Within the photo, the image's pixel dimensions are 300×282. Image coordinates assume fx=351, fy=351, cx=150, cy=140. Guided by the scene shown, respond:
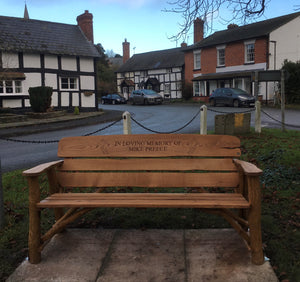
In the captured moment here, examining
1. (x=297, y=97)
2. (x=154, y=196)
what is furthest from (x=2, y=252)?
(x=297, y=97)

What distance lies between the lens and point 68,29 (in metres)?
28.7

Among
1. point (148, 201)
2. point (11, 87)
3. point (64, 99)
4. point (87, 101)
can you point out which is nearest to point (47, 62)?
point (64, 99)

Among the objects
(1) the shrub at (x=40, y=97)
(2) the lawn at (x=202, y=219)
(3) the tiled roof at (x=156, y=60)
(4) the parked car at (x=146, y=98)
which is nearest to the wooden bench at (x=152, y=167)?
(2) the lawn at (x=202, y=219)

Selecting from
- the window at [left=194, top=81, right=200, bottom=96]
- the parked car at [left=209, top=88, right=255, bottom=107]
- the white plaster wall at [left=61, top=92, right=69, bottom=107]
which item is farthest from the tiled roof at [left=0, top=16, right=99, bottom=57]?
the window at [left=194, top=81, right=200, bottom=96]

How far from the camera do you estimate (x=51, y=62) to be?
85.1 feet

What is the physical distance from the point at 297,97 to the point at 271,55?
6.04 meters

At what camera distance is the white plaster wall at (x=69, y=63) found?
26562 millimetres

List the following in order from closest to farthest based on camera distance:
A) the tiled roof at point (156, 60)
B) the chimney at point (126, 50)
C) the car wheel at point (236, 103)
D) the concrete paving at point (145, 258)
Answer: the concrete paving at point (145, 258), the car wheel at point (236, 103), the tiled roof at point (156, 60), the chimney at point (126, 50)

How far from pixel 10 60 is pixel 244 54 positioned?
2076 centimetres

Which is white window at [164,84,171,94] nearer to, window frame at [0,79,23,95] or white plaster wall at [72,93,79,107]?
white plaster wall at [72,93,79,107]

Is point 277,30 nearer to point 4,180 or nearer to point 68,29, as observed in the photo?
point 68,29

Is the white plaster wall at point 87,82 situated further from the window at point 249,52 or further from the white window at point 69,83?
the window at point 249,52

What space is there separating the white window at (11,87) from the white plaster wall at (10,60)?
3.55 ft

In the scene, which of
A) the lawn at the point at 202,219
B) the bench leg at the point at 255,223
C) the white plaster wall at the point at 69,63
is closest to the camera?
the bench leg at the point at 255,223
